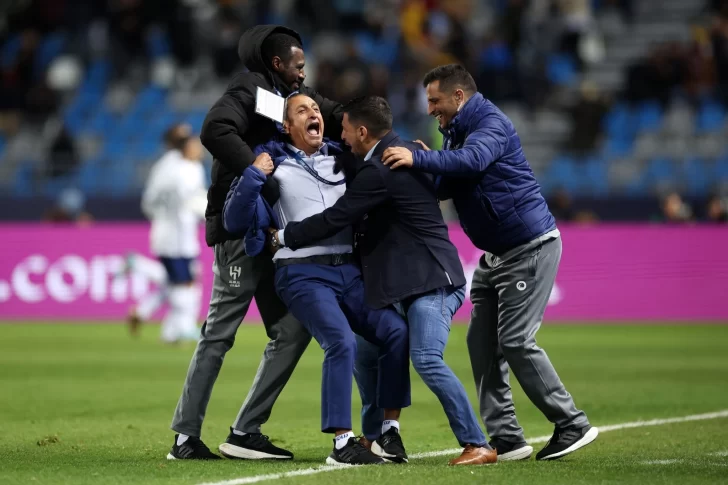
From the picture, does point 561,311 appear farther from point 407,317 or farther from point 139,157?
point 407,317

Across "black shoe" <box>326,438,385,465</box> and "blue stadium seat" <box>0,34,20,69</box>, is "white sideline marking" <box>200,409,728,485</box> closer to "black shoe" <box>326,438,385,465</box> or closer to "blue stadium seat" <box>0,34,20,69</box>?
"black shoe" <box>326,438,385,465</box>

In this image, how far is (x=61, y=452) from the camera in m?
7.90

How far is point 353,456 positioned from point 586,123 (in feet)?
54.7

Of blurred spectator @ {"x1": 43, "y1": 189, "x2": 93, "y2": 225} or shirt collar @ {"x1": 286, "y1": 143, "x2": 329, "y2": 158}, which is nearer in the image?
shirt collar @ {"x1": 286, "y1": 143, "x2": 329, "y2": 158}

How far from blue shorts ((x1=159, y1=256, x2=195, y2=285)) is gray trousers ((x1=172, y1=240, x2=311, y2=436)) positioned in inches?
343

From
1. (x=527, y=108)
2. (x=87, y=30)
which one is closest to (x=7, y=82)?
(x=87, y=30)

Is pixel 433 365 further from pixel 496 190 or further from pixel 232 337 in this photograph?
pixel 232 337

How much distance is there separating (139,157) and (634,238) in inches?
367

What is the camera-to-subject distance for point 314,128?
756 centimetres

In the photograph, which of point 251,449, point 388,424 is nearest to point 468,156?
point 388,424

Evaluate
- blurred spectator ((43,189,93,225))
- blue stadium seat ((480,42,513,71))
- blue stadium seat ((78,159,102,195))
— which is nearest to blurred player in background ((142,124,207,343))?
blurred spectator ((43,189,93,225))

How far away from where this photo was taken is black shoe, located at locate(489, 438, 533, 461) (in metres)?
7.61

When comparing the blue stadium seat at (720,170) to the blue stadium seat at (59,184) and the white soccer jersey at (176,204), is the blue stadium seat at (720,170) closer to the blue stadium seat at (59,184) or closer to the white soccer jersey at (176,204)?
the white soccer jersey at (176,204)

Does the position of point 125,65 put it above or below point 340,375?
above
